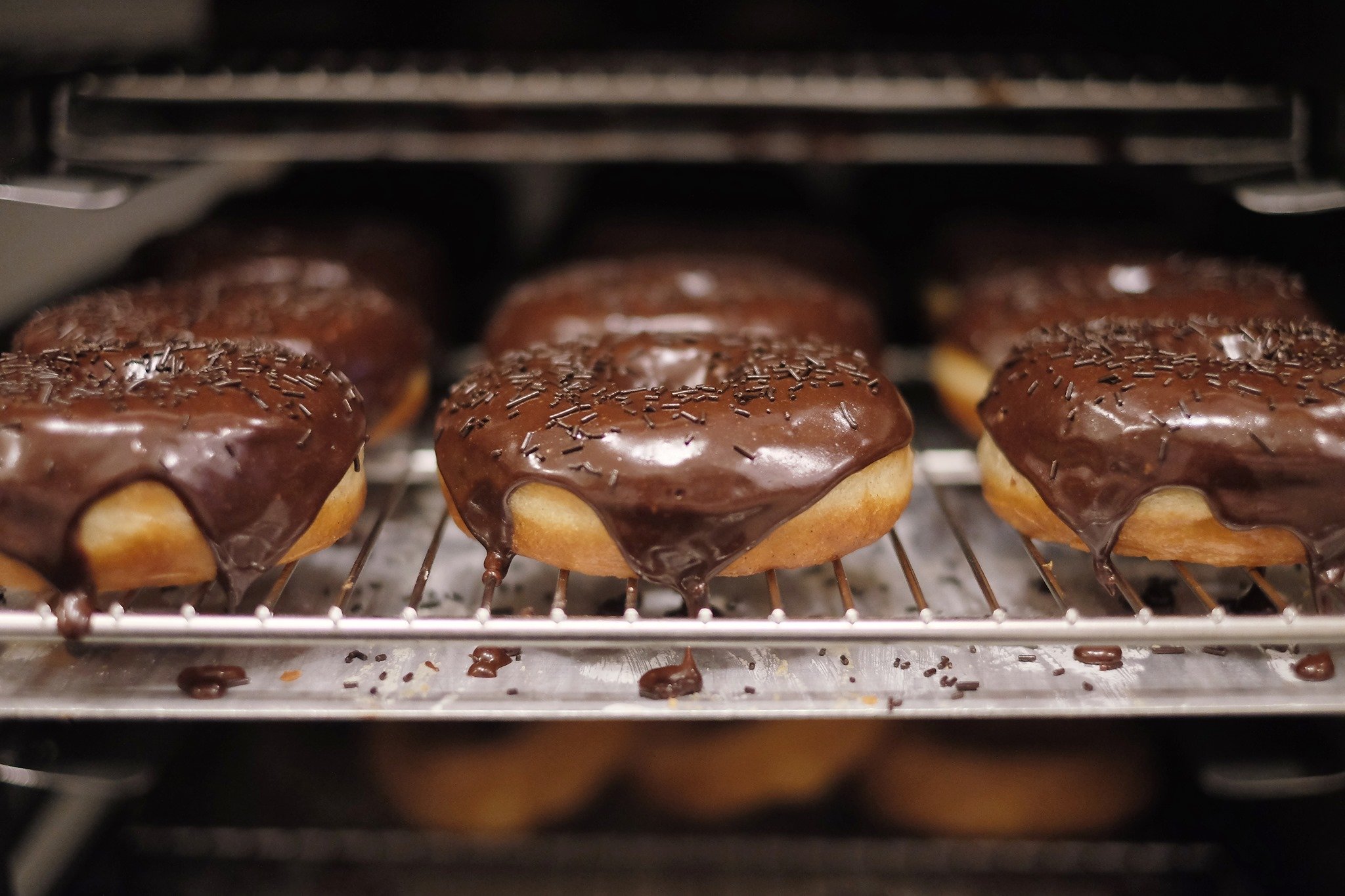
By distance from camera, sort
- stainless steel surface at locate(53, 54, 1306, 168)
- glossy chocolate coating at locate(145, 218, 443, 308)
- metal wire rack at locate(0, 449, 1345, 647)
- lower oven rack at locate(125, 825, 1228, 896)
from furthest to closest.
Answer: glossy chocolate coating at locate(145, 218, 443, 308), stainless steel surface at locate(53, 54, 1306, 168), lower oven rack at locate(125, 825, 1228, 896), metal wire rack at locate(0, 449, 1345, 647)

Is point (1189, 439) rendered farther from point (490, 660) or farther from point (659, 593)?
point (490, 660)

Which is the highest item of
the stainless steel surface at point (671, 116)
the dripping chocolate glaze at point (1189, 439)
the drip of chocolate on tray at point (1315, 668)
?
the stainless steel surface at point (671, 116)

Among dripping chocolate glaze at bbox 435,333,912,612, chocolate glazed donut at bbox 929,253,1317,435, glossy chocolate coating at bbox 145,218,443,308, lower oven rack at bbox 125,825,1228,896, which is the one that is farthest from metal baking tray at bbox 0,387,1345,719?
glossy chocolate coating at bbox 145,218,443,308

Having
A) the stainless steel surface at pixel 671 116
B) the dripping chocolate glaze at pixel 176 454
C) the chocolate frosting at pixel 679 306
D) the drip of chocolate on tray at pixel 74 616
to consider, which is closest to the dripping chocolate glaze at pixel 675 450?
the dripping chocolate glaze at pixel 176 454

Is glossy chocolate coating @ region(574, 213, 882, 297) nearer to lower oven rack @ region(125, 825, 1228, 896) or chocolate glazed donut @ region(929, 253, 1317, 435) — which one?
chocolate glazed donut @ region(929, 253, 1317, 435)

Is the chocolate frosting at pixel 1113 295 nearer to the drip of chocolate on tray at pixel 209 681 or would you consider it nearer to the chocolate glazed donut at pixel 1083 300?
the chocolate glazed donut at pixel 1083 300

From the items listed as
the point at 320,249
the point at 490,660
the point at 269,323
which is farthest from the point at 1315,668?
the point at 320,249
